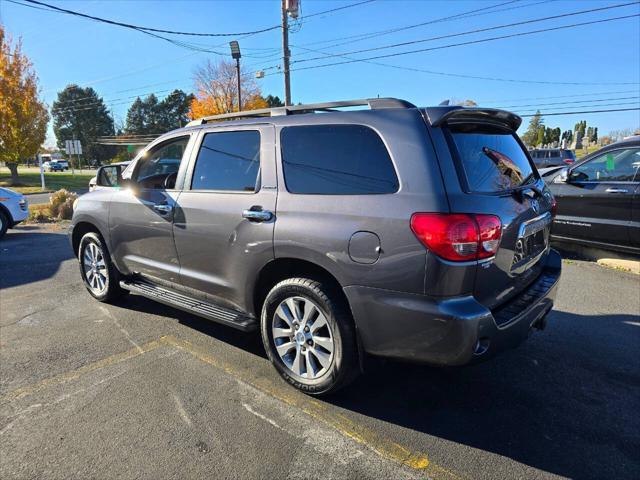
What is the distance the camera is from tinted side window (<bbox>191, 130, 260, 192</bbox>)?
3.35 meters

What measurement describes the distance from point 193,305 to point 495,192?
254cm

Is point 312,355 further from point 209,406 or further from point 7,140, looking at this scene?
point 7,140

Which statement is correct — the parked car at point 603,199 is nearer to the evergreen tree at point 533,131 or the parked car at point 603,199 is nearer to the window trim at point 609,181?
the window trim at point 609,181

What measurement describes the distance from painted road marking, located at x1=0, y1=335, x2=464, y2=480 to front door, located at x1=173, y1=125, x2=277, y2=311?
523mm

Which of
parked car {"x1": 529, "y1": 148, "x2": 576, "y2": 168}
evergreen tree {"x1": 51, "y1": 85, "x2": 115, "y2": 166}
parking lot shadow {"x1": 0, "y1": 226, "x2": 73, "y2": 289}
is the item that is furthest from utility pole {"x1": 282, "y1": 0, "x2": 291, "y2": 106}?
evergreen tree {"x1": 51, "y1": 85, "x2": 115, "y2": 166}

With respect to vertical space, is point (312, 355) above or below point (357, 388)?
above

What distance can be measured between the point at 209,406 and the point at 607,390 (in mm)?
2877

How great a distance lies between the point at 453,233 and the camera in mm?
2373

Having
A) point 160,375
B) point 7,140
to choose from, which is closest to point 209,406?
point 160,375

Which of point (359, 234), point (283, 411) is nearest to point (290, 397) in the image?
point (283, 411)

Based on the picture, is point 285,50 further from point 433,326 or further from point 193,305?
point 433,326

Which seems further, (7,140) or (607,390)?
(7,140)

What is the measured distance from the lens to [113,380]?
3256 mm

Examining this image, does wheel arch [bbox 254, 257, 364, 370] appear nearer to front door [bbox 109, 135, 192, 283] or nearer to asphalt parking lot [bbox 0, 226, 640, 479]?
asphalt parking lot [bbox 0, 226, 640, 479]
